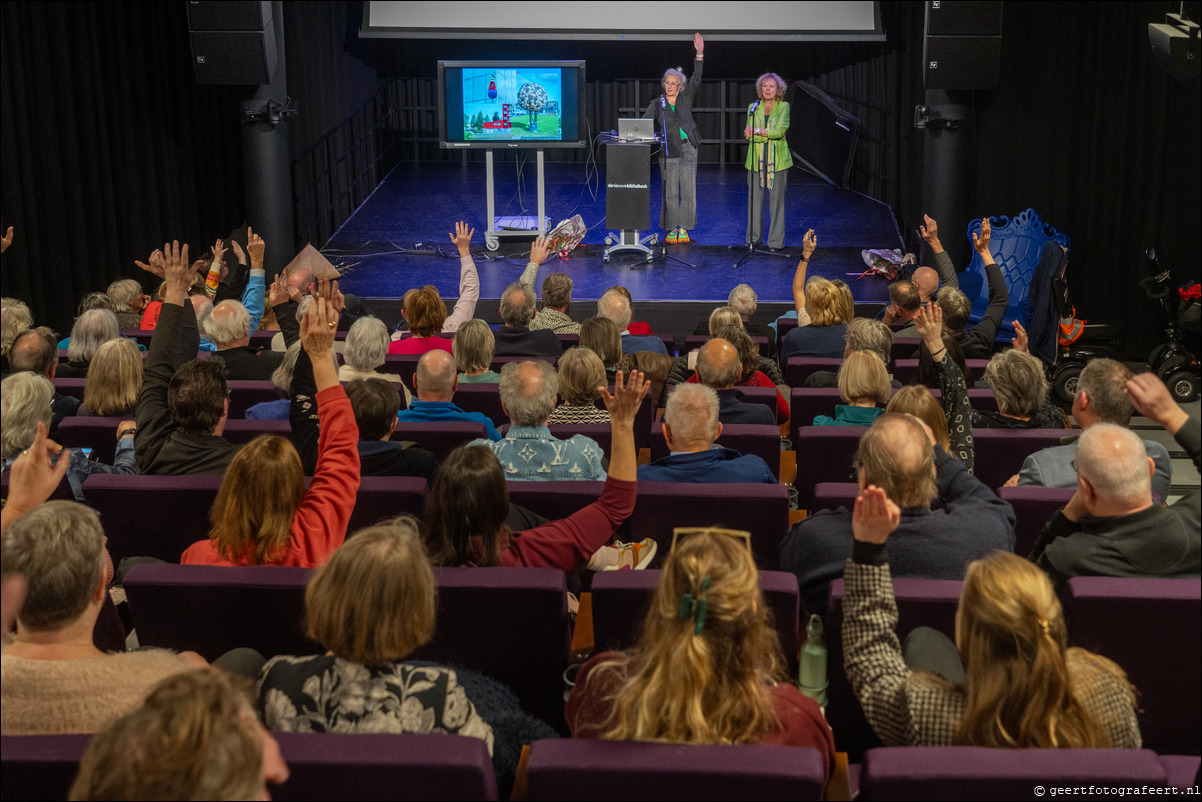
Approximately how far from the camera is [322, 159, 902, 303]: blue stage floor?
8578mm

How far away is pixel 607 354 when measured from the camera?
15.8ft

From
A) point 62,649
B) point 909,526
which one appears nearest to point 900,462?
point 909,526

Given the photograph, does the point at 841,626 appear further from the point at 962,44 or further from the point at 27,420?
the point at 962,44

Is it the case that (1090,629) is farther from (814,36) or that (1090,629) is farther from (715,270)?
(814,36)

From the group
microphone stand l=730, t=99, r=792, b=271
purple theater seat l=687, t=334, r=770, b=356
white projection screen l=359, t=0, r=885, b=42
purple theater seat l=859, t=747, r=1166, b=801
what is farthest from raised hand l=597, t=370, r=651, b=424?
white projection screen l=359, t=0, r=885, b=42

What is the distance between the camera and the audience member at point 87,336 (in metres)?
4.89

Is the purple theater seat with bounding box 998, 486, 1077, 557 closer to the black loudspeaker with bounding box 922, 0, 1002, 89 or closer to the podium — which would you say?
the black loudspeaker with bounding box 922, 0, 1002, 89

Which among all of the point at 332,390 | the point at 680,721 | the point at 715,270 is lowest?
the point at 715,270

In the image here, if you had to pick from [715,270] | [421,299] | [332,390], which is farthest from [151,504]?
[715,270]

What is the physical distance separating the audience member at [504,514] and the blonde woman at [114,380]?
1809 mm

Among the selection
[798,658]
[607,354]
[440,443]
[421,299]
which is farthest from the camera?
[421,299]

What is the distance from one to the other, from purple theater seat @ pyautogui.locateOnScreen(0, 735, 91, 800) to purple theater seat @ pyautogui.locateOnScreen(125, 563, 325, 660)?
2.45 ft

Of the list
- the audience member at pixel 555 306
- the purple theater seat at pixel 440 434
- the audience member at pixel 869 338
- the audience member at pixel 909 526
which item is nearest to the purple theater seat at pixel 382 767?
the audience member at pixel 909 526

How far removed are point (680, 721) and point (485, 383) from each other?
112 inches
